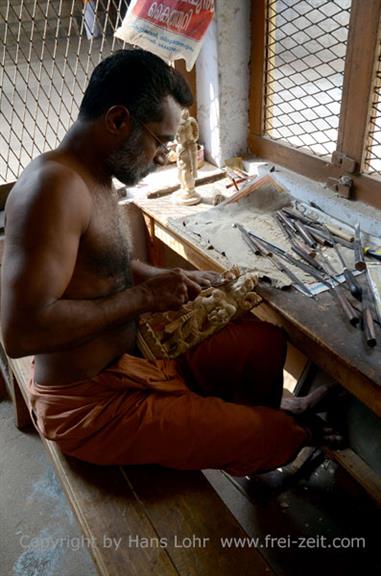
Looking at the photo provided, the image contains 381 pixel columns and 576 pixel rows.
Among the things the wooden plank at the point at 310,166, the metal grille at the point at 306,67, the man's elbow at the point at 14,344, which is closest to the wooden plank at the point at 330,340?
the wooden plank at the point at 310,166

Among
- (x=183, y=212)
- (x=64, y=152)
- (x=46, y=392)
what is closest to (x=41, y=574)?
(x=46, y=392)

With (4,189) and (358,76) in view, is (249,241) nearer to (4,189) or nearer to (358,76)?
(358,76)

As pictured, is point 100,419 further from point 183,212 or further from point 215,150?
point 215,150

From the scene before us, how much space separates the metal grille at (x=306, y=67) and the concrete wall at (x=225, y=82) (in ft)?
0.49

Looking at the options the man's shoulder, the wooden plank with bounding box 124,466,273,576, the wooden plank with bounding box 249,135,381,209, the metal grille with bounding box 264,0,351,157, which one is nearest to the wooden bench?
the wooden plank with bounding box 124,466,273,576

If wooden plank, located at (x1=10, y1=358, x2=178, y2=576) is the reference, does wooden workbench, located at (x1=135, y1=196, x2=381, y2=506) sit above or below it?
above

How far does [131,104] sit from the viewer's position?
4.49ft

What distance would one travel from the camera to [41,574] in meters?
1.75

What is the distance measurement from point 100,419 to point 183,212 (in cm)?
138

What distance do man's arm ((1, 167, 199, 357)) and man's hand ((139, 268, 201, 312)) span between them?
0.21 meters

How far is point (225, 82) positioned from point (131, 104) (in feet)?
4.92

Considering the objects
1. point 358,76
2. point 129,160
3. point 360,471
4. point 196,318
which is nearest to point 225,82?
point 358,76

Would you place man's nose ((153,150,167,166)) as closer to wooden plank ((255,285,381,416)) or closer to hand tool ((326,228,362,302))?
wooden plank ((255,285,381,416))

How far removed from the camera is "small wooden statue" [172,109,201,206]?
7.86 ft
